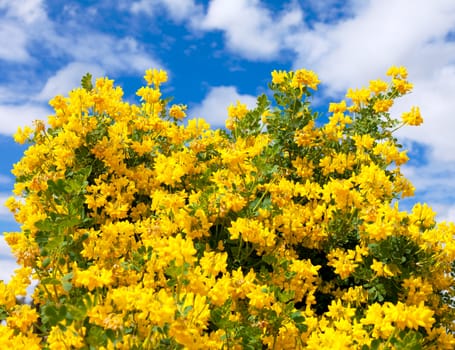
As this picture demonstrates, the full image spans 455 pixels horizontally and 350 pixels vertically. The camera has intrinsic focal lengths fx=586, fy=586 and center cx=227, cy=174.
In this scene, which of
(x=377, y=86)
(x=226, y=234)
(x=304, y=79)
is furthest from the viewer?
(x=377, y=86)

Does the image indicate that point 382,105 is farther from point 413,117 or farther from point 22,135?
point 22,135

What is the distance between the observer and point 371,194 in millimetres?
4941

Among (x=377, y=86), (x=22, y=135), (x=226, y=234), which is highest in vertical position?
(x=377, y=86)

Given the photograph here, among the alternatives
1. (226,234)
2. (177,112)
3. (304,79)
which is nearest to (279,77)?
(304,79)

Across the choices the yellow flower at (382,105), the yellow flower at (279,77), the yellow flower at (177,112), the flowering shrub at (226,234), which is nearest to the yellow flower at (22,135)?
the flowering shrub at (226,234)

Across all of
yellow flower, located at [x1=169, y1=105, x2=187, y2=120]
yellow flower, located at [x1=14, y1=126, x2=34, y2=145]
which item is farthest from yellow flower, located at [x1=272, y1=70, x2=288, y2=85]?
yellow flower, located at [x1=14, y1=126, x2=34, y2=145]

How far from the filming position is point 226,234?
4.84 meters

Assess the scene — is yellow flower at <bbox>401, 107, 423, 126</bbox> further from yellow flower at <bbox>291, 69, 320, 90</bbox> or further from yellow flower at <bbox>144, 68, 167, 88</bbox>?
yellow flower at <bbox>144, 68, 167, 88</bbox>

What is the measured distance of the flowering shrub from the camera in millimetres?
3264

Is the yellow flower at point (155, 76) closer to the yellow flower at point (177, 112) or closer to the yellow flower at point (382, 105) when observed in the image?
the yellow flower at point (177, 112)

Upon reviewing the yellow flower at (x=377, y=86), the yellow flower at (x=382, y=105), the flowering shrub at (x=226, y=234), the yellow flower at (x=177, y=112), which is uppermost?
the yellow flower at (x=377, y=86)

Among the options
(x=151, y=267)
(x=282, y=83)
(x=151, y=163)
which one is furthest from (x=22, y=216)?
(x=282, y=83)

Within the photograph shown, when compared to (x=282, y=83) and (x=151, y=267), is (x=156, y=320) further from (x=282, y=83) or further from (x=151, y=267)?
(x=282, y=83)

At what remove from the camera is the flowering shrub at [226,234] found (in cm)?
326
